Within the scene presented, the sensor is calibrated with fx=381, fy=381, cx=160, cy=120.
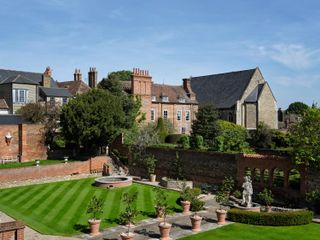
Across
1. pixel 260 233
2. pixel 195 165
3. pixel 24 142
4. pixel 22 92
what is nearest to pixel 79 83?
pixel 22 92

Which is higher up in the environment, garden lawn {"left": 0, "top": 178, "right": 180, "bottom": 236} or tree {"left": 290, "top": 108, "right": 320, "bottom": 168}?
tree {"left": 290, "top": 108, "right": 320, "bottom": 168}

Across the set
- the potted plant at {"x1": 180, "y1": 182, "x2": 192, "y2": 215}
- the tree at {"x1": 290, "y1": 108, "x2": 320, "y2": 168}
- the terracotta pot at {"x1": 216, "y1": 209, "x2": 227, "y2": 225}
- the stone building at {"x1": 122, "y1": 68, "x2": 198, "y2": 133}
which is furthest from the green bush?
the terracotta pot at {"x1": 216, "y1": 209, "x2": 227, "y2": 225}

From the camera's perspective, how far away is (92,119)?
131ft

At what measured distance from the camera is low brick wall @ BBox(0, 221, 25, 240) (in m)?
13.3

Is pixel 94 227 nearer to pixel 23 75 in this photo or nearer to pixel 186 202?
pixel 186 202

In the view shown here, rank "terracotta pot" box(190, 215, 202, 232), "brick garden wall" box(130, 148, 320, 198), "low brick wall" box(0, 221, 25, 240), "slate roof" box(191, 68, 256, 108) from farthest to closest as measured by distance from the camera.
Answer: "slate roof" box(191, 68, 256, 108), "brick garden wall" box(130, 148, 320, 198), "terracotta pot" box(190, 215, 202, 232), "low brick wall" box(0, 221, 25, 240)

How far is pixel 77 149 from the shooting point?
45.0 m

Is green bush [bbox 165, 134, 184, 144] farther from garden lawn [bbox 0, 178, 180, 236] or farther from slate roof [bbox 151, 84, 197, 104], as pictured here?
garden lawn [bbox 0, 178, 180, 236]

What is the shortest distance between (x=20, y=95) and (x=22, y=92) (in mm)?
510

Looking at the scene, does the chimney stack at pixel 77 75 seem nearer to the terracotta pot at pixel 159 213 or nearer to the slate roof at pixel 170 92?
the slate roof at pixel 170 92

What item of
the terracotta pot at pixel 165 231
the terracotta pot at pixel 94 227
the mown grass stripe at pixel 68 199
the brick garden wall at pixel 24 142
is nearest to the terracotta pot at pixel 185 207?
the terracotta pot at pixel 165 231

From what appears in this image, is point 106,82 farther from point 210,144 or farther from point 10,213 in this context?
point 10,213

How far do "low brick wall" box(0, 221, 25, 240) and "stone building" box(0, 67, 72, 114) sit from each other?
3793 centimetres

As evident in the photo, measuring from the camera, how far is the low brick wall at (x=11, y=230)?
43.7ft
